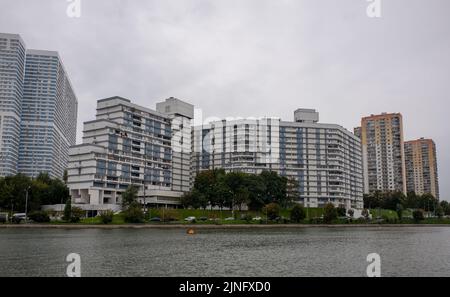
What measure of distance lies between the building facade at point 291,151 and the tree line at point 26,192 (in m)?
65.1

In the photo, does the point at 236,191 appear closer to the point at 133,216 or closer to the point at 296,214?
the point at 296,214

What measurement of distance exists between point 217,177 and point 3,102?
11718 centimetres

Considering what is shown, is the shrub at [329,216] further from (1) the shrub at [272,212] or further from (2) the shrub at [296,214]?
(1) the shrub at [272,212]

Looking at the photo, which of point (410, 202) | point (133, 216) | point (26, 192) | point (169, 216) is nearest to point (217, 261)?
point (133, 216)

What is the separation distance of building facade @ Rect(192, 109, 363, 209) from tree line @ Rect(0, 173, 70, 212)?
65111mm

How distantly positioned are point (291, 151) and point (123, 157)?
232 ft

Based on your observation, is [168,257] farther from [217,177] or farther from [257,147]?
[257,147]

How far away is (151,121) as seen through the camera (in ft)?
477

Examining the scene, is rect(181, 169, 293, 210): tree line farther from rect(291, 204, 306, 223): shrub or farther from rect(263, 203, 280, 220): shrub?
rect(291, 204, 306, 223): shrub

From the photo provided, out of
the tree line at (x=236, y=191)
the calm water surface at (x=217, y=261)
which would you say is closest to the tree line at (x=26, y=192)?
the tree line at (x=236, y=191)

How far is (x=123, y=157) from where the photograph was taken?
439 feet

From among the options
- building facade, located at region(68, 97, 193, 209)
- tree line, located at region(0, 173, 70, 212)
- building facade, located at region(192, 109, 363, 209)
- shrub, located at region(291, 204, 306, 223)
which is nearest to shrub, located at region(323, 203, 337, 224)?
shrub, located at region(291, 204, 306, 223)

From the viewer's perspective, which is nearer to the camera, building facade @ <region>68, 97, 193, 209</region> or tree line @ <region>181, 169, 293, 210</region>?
building facade @ <region>68, 97, 193, 209</region>

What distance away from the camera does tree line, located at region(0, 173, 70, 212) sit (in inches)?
4252
